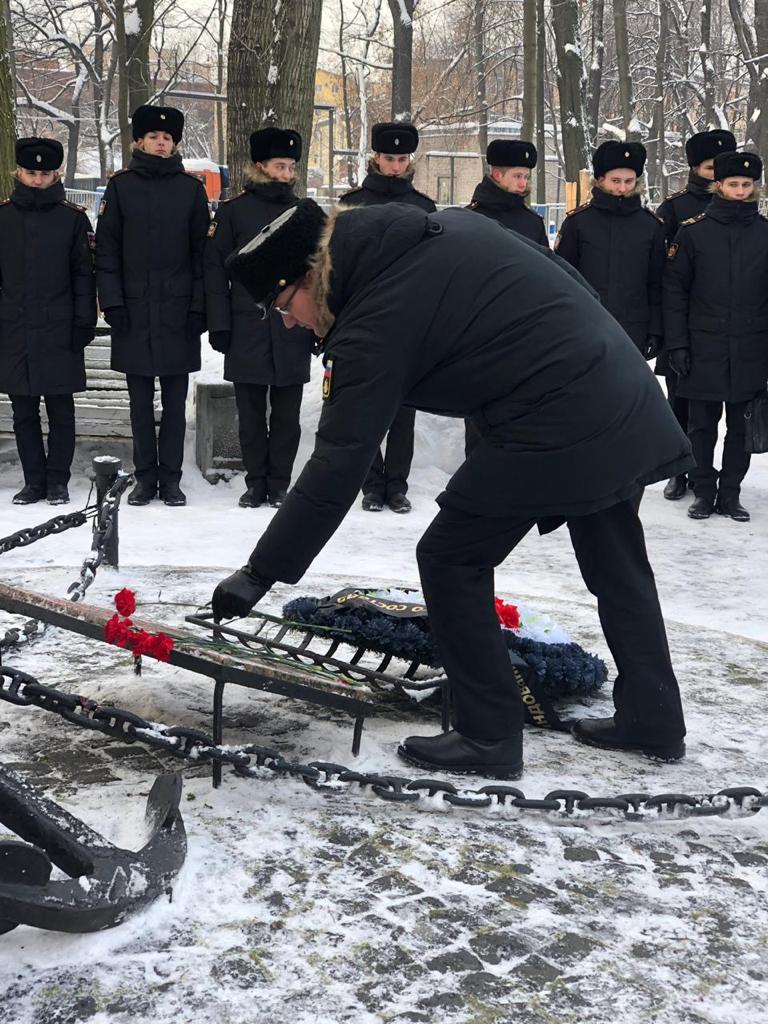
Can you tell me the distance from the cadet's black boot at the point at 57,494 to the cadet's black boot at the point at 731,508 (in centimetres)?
394

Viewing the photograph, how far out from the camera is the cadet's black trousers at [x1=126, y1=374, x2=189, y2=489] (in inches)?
317

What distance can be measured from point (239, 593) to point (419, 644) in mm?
1030

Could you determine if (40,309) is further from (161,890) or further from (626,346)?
(161,890)

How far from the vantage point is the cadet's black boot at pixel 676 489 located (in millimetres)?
8602

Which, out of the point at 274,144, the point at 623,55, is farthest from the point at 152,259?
the point at 623,55

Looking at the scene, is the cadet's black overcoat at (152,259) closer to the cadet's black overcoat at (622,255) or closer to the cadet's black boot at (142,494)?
the cadet's black boot at (142,494)

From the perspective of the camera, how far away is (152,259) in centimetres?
784

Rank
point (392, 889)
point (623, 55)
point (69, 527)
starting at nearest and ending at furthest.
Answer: point (392, 889)
point (69, 527)
point (623, 55)

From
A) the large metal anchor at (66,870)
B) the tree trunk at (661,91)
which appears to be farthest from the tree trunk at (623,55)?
the large metal anchor at (66,870)

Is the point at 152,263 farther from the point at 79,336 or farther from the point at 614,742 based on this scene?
the point at 614,742

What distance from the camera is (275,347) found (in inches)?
311

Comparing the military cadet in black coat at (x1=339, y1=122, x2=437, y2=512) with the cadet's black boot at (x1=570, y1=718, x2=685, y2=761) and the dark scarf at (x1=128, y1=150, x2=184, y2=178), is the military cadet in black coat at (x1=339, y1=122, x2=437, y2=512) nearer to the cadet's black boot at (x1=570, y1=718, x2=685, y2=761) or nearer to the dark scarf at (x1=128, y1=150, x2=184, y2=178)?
the dark scarf at (x1=128, y1=150, x2=184, y2=178)

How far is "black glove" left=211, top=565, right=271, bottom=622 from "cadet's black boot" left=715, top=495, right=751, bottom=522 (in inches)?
199

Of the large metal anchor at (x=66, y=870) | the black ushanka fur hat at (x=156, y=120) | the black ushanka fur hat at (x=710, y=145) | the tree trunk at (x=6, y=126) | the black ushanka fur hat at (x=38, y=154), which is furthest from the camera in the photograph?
the tree trunk at (x=6, y=126)
